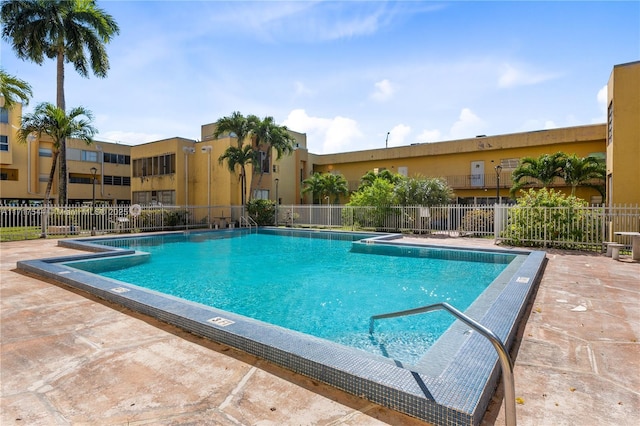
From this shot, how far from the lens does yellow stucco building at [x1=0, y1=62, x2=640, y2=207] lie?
23.3m

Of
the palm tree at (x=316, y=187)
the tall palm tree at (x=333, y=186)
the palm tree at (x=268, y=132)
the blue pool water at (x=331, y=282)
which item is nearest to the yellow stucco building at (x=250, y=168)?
the palm tree at (x=268, y=132)

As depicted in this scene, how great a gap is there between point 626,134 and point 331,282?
1139 centimetres

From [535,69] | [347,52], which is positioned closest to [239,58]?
[347,52]

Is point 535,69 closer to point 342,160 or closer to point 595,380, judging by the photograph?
point 595,380

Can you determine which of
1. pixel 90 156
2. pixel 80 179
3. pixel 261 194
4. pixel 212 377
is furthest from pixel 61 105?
pixel 212 377

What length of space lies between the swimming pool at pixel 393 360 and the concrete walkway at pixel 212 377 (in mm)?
111

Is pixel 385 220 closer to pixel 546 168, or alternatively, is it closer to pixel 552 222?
pixel 552 222

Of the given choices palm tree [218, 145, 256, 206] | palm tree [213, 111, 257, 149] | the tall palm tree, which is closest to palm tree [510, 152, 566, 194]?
the tall palm tree

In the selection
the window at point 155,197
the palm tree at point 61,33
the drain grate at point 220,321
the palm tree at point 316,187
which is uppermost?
the palm tree at point 61,33

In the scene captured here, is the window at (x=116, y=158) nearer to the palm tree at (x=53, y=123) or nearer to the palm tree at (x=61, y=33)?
the palm tree at (x=61, y=33)

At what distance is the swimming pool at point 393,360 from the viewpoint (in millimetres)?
2432

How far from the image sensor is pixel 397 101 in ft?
48.4

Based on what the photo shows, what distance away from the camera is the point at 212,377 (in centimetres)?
298

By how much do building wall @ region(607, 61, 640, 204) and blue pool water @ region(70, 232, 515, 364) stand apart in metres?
5.05
